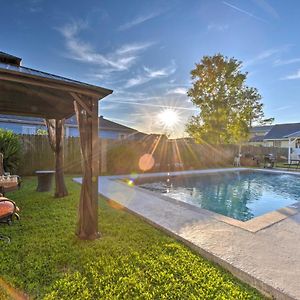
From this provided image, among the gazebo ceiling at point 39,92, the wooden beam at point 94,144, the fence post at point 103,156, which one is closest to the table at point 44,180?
the gazebo ceiling at point 39,92

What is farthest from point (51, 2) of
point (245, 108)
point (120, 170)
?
point (245, 108)

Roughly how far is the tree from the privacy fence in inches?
95.8

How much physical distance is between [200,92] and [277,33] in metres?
12.0

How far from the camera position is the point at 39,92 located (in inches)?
193

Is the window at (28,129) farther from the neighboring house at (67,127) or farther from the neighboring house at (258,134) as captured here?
the neighboring house at (258,134)

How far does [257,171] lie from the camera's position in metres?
16.8

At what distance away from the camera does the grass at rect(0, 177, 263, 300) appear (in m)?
2.47

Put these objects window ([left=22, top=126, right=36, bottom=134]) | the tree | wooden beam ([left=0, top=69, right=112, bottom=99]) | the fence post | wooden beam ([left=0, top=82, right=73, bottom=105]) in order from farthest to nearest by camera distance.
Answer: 1. the tree
2. window ([left=22, top=126, right=36, bottom=134])
3. the fence post
4. wooden beam ([left=0, top=82, right=73, bottom=105])
5. wooden beam ([left=0, top=69, right=112, bottom=99])

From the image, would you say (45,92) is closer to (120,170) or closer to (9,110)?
(9,110)

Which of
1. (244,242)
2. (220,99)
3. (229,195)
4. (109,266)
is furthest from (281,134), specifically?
(109,266)

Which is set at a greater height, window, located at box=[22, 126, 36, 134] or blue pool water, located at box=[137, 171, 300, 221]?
window, located at box=[22, 126, 36, 134]

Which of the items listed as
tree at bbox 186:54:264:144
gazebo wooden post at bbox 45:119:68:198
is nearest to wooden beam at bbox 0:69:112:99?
gazebo wooden post at bbox 45:119:68:198

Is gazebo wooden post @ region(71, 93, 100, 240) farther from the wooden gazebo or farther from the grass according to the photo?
the grass

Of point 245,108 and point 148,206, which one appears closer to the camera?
point 148,206
